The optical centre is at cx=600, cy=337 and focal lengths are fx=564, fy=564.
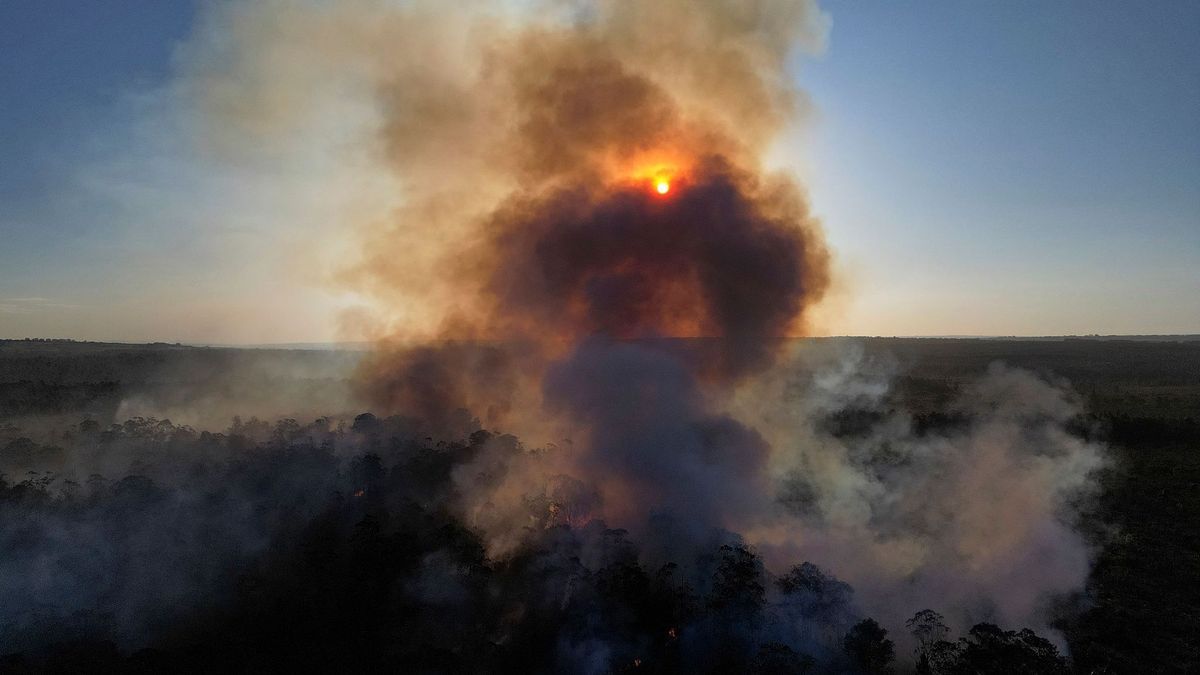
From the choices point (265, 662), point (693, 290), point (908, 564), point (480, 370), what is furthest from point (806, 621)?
point (480, 370)

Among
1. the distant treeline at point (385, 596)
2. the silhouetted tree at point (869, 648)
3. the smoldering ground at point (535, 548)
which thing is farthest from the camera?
the smoldering ground at point (535, 548)

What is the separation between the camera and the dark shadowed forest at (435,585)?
1546 centimetres

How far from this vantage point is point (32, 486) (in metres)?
24.6

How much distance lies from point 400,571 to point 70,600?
32.6ft

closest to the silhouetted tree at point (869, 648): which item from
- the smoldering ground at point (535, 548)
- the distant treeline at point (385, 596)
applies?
the distant treeline at point (385, 596)

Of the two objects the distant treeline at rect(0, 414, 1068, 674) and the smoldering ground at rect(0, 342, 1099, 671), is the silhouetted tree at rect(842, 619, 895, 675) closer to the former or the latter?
the distant treeline at rect(0, 414, 1068, 674)

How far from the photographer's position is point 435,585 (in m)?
18.7

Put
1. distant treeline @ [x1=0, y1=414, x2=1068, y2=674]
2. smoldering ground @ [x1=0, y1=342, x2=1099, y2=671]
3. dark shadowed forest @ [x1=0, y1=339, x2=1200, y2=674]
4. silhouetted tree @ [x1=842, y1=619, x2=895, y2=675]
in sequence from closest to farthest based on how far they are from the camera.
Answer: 1. silhouetted tree @ [x1=842, y1=619, x2=895, y2=675]
2. distant treeline @ [x1=0, y1=414, x2=1068, y2=674]
3. dark shadowed forest @ [x1=0, y1=339, x2=1200, y2=674]
4. smoldering ground @ [x1=0, y1=342, x2=1099, y2=671]

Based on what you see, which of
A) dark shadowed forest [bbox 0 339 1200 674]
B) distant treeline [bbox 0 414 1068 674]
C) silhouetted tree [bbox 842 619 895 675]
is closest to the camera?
silhouetted tree [bbox 842 619 895 675]

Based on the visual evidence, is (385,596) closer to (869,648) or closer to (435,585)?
(435,585)

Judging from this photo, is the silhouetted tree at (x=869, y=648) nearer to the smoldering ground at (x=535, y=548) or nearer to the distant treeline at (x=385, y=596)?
the distant treeline at (x=385, y=596)

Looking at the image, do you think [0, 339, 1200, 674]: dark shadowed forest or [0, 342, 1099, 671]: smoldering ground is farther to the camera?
[0, 342, 1099, 671]: smoldering ground

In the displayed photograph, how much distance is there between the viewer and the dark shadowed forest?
1546 centimetres

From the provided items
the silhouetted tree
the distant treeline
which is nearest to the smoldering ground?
the distant treeline
